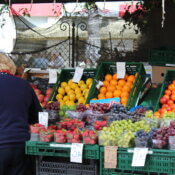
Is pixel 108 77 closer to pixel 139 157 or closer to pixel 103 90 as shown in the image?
pixel 103 90

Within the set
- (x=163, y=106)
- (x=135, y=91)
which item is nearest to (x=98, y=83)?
(x=135, y=91)

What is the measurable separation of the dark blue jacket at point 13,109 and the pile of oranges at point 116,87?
1.64 meters

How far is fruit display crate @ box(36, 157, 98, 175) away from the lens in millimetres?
3187

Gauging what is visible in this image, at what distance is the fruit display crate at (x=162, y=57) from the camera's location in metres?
5.72

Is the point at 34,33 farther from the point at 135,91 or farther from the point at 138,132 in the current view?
the point at 138,132

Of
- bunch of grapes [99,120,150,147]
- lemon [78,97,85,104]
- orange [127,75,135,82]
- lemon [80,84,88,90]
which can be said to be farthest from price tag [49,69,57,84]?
bunch of grapes [99,120,150,147]

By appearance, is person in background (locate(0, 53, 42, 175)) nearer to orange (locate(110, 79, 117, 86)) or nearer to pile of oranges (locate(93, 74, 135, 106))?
pile of oranges (locate(93, 74, 135, 106))

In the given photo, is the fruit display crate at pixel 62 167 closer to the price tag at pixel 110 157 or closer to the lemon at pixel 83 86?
the price tag at pixel 110 157

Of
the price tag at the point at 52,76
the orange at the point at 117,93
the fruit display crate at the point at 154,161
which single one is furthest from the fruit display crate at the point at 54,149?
the price tag at the point at 52,76

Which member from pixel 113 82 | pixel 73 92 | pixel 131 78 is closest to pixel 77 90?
pixel 73 92

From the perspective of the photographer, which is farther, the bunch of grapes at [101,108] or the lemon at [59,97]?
the lemon at [59,97]

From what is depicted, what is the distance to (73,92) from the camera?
5094 mm

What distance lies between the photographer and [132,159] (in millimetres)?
2949

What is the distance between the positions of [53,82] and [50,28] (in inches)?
148
